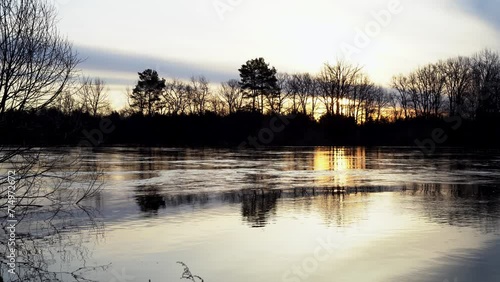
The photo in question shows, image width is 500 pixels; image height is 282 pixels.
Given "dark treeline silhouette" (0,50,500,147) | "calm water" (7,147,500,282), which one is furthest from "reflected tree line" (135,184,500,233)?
"dark treeline silhouette" (0,50,500,147)

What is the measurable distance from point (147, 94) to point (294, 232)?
→ 279 feet

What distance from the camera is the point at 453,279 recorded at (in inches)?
361

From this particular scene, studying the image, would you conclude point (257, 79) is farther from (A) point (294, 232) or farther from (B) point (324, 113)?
(A) point (294, 232)

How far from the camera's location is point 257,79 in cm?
8794

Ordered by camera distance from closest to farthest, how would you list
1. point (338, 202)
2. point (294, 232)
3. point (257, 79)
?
point (294, 232) → point (338, 202) → point (257, 79)

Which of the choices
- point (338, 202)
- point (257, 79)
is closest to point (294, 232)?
point (338, 202)

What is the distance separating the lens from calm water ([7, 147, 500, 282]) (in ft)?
32.3

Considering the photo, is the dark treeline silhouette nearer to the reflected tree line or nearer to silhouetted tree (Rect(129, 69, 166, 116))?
silhouetted tree (Rect(129, 69, 166, 116))

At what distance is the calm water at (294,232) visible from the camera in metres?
9.86

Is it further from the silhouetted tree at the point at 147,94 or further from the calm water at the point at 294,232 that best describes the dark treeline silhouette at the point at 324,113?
the calm water at the point at 294,232

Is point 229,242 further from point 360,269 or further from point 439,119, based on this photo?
point 439,119

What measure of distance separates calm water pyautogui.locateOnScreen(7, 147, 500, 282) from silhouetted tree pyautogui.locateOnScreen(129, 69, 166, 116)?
71729 mm

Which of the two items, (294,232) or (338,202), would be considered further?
(338,202)

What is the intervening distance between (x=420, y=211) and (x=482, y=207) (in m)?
2.39
